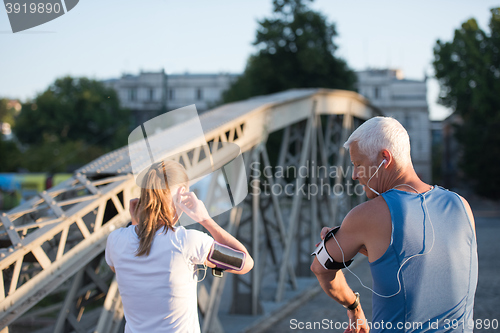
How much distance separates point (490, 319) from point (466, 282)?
25.6 feet

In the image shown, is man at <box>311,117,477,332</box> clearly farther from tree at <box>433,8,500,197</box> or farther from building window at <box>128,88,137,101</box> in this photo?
building window at <box>128,88,137,101</box>

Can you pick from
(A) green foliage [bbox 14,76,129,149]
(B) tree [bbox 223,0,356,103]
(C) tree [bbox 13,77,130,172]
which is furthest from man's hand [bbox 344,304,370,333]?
(A) green foliage [bbox 14,76,129,149]

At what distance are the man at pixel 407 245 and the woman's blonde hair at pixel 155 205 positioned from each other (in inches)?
31.0

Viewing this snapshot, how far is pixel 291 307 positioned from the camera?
960 centimetres

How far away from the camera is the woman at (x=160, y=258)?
2.35m

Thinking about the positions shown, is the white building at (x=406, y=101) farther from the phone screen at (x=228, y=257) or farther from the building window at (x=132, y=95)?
the phone screen at (x=228, y=257)

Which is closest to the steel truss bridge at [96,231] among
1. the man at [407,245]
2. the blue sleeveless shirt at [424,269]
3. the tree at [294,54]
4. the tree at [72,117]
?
the man at [407,245]

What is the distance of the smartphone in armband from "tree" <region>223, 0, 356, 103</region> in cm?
2833

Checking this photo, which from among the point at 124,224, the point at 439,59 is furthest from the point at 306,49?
the point at 124,224

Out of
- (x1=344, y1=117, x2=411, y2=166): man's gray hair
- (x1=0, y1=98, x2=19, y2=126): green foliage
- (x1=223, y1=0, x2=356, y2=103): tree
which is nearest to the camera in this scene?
(x1=344, y1=117, x2=411, y2=166): man's gray hair

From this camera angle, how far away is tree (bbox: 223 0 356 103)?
30.4 meters

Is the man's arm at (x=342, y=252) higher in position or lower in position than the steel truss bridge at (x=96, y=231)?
higher

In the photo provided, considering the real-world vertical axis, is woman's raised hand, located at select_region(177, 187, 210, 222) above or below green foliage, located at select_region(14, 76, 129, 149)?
above

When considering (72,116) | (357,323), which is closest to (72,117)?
(72,116)
